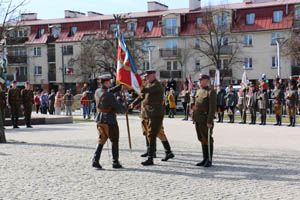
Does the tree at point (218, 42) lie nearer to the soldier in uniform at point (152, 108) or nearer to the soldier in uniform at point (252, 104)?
the soldier in uniform at point (252, 104)

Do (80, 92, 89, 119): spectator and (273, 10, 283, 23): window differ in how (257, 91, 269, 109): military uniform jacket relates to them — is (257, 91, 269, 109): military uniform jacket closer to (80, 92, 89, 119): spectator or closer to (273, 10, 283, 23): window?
(80, 92, 89, 119): spectator

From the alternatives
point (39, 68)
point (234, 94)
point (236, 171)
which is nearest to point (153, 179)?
point (236, 171)

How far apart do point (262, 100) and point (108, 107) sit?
13213 mm

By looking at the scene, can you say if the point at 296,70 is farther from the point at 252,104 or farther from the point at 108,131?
the point at 108,131

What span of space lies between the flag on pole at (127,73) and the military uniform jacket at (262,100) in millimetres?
12121

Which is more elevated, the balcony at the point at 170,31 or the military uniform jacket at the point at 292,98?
the balcony at the point at 170,31

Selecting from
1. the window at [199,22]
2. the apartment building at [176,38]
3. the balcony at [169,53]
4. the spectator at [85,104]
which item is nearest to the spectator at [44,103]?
the spectator at [85,104]

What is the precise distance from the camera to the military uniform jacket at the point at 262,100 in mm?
20875

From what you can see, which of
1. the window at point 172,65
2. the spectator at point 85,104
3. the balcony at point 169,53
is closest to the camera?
the spectator at point 85,104

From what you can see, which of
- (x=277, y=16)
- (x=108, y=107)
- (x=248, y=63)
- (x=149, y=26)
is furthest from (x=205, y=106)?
(x=149, y=26)

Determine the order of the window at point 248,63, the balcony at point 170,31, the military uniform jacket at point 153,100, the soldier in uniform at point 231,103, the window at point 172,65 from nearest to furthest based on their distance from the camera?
the military uniform jacket at point 153,100
the soldier in uniform at point 231,103
the window at point 248,63
the balcony at point 170,31
the window at point 172,65

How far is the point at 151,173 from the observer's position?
852cm

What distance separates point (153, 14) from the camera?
60969mm

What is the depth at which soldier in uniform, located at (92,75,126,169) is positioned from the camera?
29.7ft
